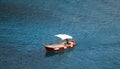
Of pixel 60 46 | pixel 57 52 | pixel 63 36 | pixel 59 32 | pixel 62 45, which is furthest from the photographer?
pixel 59 32

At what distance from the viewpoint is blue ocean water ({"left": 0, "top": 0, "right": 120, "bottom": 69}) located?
81875 millimetres

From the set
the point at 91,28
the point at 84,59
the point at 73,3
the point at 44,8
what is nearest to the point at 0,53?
the point at 84,59

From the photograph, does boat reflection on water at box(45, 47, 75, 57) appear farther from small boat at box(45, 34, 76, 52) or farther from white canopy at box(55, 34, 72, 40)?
white canopy at box(55, 34, 72, 40)

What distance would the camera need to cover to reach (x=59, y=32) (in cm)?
10094

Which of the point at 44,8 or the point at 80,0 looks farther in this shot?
the point at 80,0

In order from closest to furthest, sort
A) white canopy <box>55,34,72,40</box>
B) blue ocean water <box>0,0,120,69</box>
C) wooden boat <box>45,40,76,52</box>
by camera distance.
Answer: blue ocean water <box>0,0,120,69</box> < wooden boat <box>45,40,76,52</box> < white canopy <box>55,34,72,40</box>

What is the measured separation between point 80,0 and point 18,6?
85.9ft

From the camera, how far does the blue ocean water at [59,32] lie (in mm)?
81875

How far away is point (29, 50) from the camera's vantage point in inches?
3435

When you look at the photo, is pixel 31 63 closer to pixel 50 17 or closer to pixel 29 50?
pixel 29 50

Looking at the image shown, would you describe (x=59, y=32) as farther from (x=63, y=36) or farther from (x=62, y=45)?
(x=62, y=45)

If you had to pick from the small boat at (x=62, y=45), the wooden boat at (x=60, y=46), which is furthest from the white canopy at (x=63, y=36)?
the wooden boat at (x=60, y=46)

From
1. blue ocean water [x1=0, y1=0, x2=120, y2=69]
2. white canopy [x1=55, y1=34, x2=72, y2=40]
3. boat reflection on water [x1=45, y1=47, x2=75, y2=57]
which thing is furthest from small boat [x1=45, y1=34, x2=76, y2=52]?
blue ocean water [x1=0, y1=0, x2=120, y2=69]

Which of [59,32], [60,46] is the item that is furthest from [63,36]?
[59,32]
